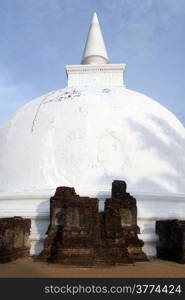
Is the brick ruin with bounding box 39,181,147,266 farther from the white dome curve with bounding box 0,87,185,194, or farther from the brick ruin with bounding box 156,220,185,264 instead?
the white dome curve with bounding box 0,87,185,194

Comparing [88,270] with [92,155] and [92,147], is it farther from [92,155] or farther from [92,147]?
[92,147]

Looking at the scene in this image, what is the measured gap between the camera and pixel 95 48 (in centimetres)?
1509

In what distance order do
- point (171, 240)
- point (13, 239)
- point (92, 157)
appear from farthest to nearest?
point (92, 157) → point (171, 240) → point (13, 239)

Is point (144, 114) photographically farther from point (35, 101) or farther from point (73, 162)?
point (35, 101)

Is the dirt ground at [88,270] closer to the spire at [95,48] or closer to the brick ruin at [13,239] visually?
the brick ruin at [13,239]

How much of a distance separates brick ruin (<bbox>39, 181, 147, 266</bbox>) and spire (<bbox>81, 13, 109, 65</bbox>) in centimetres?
893

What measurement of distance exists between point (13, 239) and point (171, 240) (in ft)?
11.3

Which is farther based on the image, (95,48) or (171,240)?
(95,48)

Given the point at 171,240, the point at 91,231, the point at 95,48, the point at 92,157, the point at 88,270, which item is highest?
the point at 95,48

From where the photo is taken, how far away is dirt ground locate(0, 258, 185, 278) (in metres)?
5.21

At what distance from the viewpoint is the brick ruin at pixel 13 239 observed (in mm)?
6566

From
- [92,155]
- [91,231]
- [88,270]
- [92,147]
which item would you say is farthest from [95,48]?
[88,270]

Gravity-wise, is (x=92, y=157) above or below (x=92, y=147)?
below

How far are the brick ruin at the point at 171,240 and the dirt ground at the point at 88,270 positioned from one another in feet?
1.15
